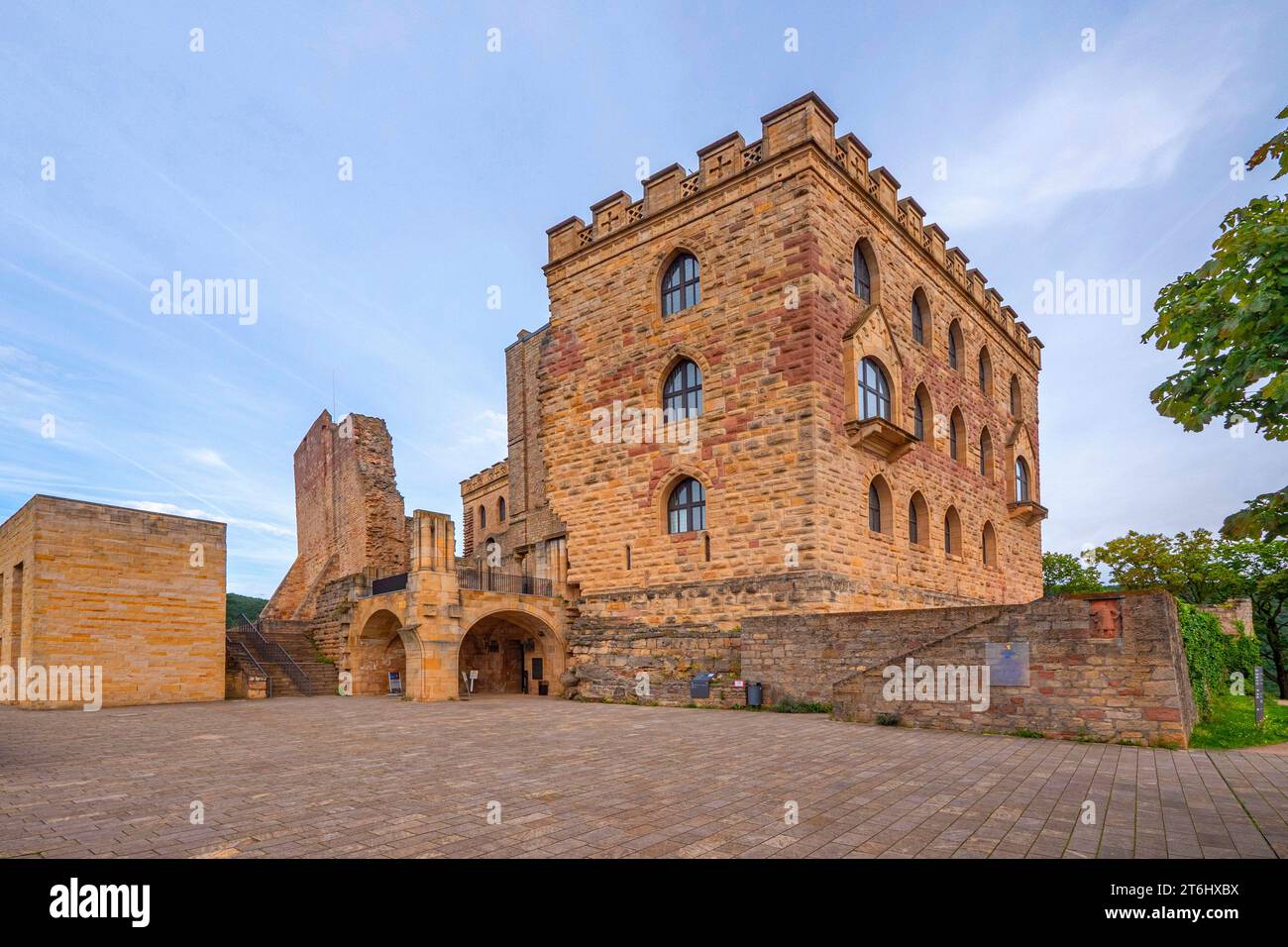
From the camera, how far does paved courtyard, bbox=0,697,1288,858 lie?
16.5 ft

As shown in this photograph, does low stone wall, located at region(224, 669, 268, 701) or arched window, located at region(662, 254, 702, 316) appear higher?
arched window, located at region(662, 254, 702, 316)

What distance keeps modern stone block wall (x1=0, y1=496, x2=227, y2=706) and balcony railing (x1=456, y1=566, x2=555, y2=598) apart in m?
6.77

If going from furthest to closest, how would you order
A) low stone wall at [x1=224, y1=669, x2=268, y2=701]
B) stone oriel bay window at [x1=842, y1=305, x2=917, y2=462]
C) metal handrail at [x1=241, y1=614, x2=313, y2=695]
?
metal handrail at [x1=241, y1=614, x2=313, y2=695], low stone wall at [x1=224, y1=669, x2=268, y2=701], stone oriel bay window at [x1=842, y1=305, x2=917, y2=462]

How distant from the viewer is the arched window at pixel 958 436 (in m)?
22.4

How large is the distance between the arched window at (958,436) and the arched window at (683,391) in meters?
9.02

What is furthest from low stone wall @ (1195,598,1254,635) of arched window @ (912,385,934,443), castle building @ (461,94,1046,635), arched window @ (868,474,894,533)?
arched window @ (868,474,894,533)

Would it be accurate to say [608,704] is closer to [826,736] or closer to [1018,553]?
[826,736]

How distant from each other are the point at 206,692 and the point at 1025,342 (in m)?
29.3

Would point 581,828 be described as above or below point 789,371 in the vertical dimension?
below

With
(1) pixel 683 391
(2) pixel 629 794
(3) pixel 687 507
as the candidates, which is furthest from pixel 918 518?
(2) pixel 629 794

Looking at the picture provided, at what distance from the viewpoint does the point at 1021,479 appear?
26828 millimetres

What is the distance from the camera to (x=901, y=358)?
19.2 meters

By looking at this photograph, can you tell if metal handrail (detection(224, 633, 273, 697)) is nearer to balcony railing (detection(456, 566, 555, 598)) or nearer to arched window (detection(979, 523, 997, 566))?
balcony railing (detection(456, 566, 555, 598))

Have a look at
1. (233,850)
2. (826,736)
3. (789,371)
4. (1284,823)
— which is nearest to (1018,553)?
(789,371)
